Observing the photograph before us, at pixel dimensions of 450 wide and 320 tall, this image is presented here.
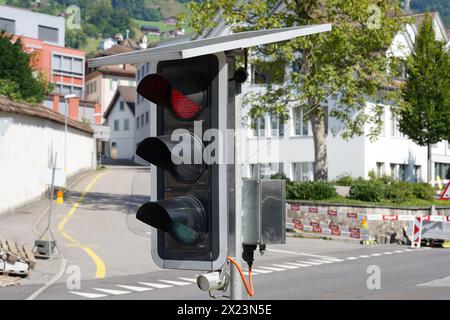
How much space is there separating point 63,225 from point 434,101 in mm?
23695

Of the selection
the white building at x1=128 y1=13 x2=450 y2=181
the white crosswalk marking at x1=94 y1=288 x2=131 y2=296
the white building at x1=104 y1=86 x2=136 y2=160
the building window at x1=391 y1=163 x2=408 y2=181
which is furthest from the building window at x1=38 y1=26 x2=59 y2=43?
the white crosswalk marking at x1=94 y1=288 x2=131 y2=296

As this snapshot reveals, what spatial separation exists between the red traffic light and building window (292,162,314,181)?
44.9 m

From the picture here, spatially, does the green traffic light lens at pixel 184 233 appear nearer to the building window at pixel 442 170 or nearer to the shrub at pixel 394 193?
the shrub at pixel 394 193

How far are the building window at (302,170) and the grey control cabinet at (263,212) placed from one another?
44.9m

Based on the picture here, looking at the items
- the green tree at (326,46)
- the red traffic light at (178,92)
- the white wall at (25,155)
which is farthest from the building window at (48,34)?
the red traffic light at (178,92)

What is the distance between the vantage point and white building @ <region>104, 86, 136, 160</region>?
9538 cm

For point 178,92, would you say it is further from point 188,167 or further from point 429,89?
point 429,89

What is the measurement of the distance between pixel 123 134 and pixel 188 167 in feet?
306

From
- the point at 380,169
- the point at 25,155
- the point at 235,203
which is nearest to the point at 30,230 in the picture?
the point at 25,155

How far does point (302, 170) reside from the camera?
49719 mm

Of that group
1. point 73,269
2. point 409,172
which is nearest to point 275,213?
point 73,269

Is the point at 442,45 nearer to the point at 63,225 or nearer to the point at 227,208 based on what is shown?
the point at 63,225

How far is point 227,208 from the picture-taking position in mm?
4020

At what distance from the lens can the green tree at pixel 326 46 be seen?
32344mm
